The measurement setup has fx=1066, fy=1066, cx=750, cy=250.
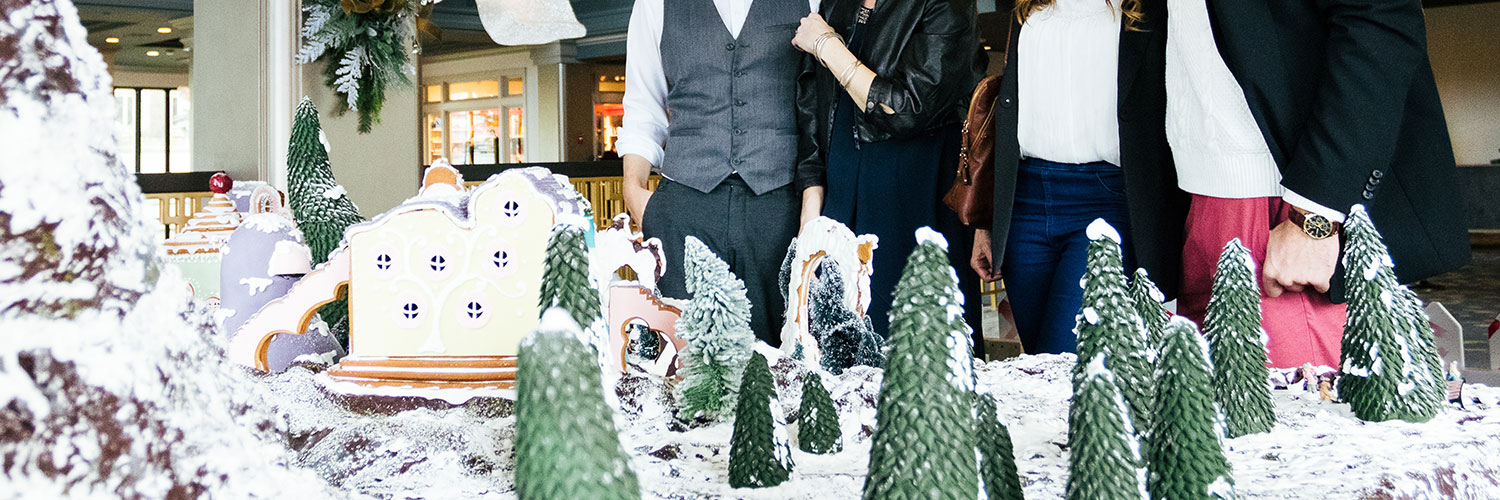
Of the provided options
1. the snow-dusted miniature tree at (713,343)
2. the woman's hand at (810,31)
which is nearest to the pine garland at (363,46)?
the woman's hand at (810,31)

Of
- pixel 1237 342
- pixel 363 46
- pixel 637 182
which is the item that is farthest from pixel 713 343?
pixel 363 46

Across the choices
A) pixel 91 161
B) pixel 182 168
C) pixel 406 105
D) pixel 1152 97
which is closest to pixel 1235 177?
pixel 1152 97

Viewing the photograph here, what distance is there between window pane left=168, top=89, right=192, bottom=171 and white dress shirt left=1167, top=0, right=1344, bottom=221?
59.3ft

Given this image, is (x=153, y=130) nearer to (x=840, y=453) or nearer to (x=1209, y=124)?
(x=1209, y=124)

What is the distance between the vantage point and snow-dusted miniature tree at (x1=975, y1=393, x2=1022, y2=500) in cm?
55

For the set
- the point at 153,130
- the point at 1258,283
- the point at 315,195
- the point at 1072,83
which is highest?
the point at 153,130

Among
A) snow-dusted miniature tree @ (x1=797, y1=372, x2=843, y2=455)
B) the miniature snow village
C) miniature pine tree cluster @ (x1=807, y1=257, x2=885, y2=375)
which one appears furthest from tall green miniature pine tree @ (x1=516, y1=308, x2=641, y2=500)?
miniature pine tree cluster @ (x1=807, y1=257, x2=885, y2=375)

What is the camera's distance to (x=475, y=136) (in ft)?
50.9

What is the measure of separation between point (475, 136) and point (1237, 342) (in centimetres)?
1545

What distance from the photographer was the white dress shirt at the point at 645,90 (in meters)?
1.95

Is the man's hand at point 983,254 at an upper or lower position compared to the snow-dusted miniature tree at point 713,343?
upper

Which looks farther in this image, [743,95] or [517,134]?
[517,134]

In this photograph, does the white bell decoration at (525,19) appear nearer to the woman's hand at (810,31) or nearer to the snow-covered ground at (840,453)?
the woman's hand at (810,31)

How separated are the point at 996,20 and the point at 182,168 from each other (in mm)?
14786
